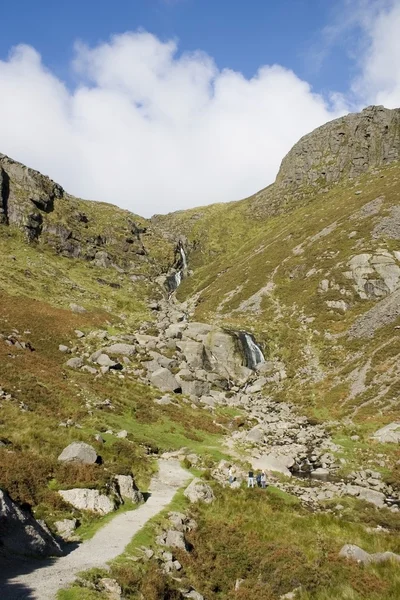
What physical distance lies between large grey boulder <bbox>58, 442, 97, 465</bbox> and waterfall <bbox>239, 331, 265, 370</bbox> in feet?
142

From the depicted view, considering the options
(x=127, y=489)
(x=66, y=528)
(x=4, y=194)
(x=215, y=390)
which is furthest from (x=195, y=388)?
(x=4, y=194)

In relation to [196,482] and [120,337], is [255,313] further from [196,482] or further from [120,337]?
[196,482]

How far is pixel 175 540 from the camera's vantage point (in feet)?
61.0

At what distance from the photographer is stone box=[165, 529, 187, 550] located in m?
18.4

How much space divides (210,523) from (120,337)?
133 feet

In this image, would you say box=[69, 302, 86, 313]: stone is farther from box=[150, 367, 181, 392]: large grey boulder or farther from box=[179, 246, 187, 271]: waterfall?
box=[179, 246, 187, 271]: waterfall

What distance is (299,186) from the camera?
571ft

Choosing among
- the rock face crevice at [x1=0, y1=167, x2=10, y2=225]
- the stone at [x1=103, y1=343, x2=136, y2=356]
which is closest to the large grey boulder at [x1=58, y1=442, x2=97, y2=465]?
the stone at [x1=103, y1=343, x2=136, y2=356]

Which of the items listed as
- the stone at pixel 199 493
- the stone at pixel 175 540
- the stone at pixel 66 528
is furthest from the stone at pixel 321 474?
the stone at pixel 66 528

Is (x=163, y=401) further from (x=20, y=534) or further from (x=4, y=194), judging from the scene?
(x=4, y=194)

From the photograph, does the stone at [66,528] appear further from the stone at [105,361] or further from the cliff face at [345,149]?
the cliff face at [345,149]

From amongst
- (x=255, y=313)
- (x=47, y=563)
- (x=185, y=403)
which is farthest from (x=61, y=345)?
(x=255, y=313)

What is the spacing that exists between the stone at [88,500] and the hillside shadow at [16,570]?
381 centimetres

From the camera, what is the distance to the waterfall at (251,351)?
215 feet
